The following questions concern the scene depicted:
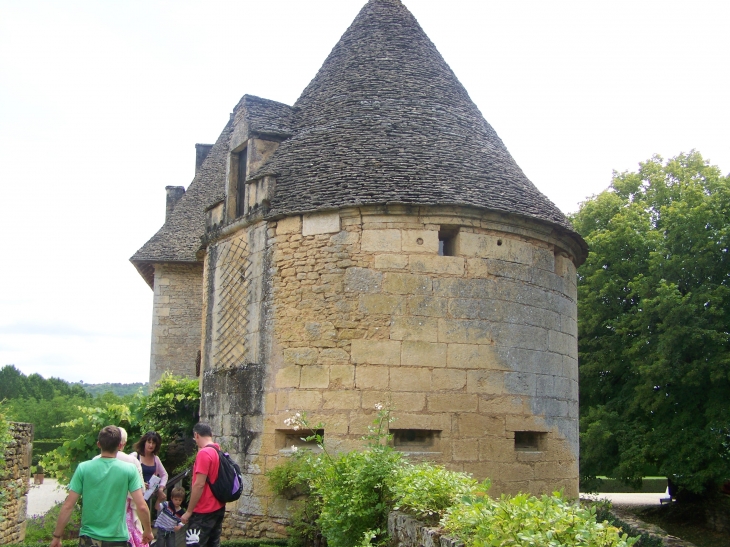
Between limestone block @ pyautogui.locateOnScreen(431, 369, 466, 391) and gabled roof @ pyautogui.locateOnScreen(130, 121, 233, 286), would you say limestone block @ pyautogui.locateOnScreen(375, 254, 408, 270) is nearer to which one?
limestone block @ pyautogui.locateOnScreen(431, 369, 466, 391)

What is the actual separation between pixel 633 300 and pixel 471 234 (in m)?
12.5

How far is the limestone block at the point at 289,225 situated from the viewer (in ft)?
31.3

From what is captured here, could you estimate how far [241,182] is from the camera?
1110cm

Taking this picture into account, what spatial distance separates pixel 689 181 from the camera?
66.0 ft

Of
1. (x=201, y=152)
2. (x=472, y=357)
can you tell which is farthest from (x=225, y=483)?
(x=201, y=152)

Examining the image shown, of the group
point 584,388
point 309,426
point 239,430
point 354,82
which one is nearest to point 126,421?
point 239,430

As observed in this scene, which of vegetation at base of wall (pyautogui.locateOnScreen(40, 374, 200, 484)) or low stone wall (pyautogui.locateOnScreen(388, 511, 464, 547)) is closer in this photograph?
low stone wall (pyautogui.locateOnScreen(388, 511, 464, 547))

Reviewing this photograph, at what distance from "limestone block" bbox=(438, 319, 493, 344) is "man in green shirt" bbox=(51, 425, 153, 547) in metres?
4.47

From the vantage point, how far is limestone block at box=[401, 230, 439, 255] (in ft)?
30.1

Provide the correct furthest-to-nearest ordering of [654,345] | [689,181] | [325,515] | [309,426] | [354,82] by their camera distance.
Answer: [689,181]
[654,345]
[354,82]
[309,426]
[325,515]

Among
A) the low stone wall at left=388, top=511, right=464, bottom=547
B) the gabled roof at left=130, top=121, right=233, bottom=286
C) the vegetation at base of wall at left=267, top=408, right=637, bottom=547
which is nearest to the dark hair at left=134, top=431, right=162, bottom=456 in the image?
the vegetation at base of wall at left=267, top=408, right=637, bottom=547

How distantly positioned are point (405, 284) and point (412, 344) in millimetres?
709

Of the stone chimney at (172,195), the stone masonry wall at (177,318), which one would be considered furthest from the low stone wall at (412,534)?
the stone chimney at (172,195)

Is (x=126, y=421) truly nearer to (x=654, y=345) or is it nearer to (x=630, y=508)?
(x=654, y=345)
